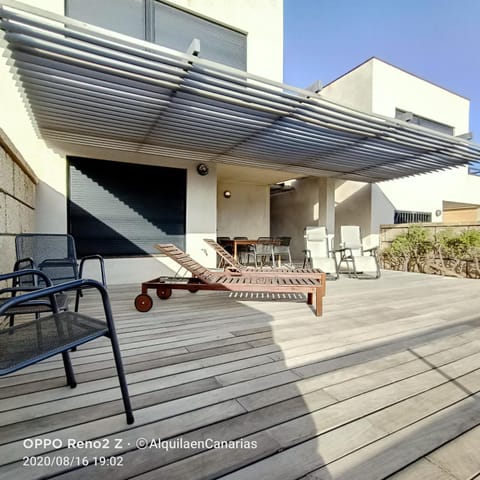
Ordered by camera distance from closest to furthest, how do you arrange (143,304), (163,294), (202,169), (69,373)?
(69,373), (143,304), (163,294), (202,169)

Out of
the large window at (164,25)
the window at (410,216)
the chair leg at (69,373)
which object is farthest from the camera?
the window at (410,216)

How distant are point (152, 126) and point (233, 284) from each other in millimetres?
2695

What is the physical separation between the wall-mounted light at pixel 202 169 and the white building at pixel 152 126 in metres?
0.04

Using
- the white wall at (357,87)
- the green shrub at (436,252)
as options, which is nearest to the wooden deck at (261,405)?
the green shrub at (436,252)

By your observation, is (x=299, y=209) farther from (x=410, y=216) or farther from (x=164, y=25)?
(x=164, y=25)

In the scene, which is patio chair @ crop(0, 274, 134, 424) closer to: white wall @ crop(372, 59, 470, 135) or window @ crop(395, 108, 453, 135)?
white wall @ crop(372, 59, 470, 135)

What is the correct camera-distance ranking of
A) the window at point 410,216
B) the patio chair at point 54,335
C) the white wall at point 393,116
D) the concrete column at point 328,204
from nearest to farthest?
the patio chair at point 54,335 → the concrete column at point 328,204 → the white wall at point 393,116 → the window at point 410,216

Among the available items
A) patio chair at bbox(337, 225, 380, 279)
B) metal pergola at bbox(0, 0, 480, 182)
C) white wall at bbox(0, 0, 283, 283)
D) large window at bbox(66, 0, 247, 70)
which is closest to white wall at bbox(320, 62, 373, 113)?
white wall at bbox(0, 0, 283, 283)

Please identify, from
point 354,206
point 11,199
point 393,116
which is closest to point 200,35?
point 11,199

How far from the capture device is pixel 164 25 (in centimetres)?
525

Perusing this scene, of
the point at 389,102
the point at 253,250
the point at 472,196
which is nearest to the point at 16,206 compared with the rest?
the point at 253,250

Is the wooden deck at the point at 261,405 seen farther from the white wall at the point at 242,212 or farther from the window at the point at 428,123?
the window at the point at 428,123

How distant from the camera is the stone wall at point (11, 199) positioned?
2734 mm

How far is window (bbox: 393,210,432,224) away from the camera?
9.77 m
